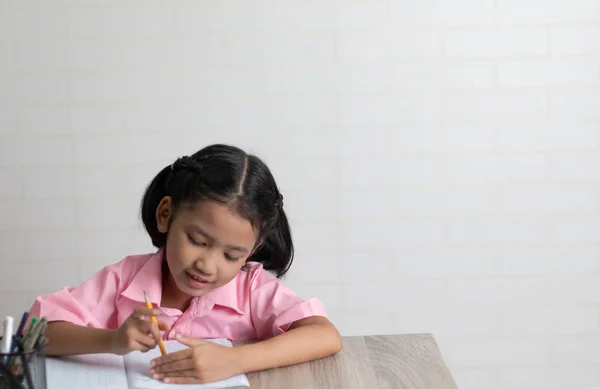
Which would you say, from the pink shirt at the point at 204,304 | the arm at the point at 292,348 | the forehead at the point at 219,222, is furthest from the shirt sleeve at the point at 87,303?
the arm at the point at 292,348

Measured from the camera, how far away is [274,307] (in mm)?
1815

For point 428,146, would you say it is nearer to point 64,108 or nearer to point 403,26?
point 403,26

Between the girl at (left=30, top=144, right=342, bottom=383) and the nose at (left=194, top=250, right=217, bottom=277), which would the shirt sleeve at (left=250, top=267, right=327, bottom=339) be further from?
the nose at (left=194, top=250, right=217, bottom=277)

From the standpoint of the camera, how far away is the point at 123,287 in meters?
1.83

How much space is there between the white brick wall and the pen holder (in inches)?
62.8

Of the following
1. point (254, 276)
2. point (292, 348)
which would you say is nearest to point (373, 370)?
point (292, 348)

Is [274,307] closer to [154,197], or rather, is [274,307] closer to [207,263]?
[207,263]

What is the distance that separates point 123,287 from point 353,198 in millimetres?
1207

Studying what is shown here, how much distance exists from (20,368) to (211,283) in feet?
1.70

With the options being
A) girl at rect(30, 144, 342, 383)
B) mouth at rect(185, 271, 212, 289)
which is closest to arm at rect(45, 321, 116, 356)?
girl at rect(30, 144, 342, 383)

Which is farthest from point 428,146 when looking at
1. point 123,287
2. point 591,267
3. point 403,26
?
point 123,287

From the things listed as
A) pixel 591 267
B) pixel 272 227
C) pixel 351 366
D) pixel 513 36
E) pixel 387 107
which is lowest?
pixel 591 267

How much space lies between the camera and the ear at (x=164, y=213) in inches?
71.7

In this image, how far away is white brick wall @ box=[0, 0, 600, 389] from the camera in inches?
111
